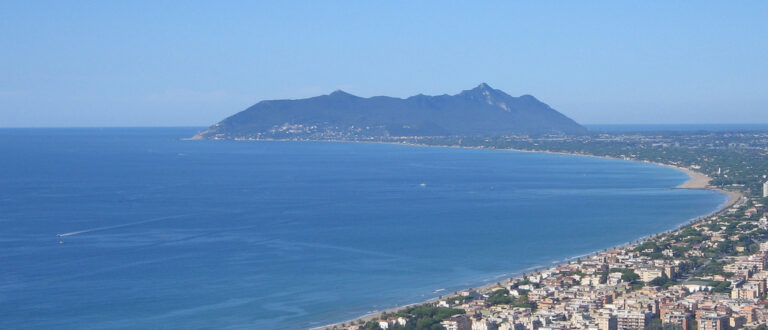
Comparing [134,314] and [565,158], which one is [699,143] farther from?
[134,314]

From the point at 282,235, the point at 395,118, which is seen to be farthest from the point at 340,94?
Answer: the point at 282,235

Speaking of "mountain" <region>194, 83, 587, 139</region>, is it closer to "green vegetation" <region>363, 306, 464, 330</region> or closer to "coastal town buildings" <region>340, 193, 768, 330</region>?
"coastal town buildings" <region>340, 193, 768, 330</region>

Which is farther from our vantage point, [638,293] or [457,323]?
[638,293]

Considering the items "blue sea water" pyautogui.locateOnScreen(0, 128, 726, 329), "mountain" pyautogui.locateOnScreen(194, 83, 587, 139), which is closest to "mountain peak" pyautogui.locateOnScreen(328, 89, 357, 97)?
"mountain" pyautogui.locateOnScreen(194, 83, 587, 139)

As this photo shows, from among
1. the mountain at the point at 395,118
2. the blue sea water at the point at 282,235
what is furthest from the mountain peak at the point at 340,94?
the blue sea water at the point at 282,235

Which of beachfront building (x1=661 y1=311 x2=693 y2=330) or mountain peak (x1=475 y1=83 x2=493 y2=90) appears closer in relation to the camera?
beachfront building (x1=661 y1=311 x2=693 y2=330)

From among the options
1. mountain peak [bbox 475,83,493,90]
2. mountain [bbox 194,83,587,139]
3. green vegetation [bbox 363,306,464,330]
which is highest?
mountain peak [bbox 475,83,493,90]

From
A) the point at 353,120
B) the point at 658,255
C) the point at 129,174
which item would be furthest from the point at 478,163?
the point at 353,120

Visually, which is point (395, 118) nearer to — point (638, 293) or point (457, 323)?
point (638, 293)
